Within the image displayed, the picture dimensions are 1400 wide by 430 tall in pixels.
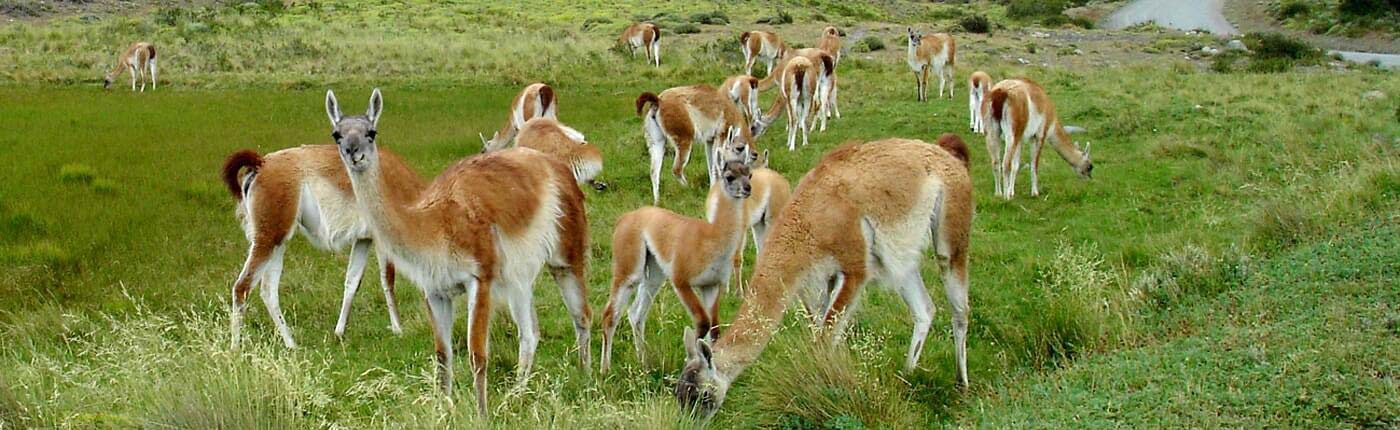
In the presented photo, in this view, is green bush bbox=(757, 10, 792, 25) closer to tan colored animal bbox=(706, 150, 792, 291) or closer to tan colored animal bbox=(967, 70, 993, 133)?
tan colored animal bbox=(967, 70, 993, 133)

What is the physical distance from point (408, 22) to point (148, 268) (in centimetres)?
3483

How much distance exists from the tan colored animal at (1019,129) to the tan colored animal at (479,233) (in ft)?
21.8

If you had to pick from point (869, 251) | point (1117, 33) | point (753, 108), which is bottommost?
point (1117, 33)

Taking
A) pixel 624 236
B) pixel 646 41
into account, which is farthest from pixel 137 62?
pixel 624 236

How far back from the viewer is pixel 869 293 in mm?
8406

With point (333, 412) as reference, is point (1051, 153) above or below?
below

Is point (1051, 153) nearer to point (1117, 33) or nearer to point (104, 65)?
point (104, 65)

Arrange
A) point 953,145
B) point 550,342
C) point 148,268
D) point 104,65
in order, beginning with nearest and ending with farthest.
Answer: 1. point 953,145
2. point 550,342
3. point 148,268
4. point 104,65

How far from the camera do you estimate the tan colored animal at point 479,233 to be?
17.2 feet

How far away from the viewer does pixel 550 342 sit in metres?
7.56

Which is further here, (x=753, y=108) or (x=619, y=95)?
(x=619, y=95)

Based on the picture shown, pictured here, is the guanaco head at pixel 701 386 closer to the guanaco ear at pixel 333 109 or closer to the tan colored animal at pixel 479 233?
the tan colored animal at pixel 479 233

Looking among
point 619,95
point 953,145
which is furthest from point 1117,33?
point 953,145

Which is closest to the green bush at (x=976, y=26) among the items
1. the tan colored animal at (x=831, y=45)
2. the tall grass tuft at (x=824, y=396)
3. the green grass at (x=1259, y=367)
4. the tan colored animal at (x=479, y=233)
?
the tan colored animal at (x=831, y=45)
